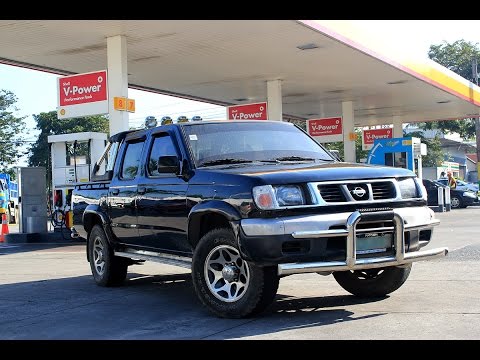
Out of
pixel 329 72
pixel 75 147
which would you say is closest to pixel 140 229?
pixel 75 147

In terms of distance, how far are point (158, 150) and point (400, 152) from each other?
71.2 feet

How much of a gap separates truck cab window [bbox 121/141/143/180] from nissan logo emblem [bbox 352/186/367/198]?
120 inches

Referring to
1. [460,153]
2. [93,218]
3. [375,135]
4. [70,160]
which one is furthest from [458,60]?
[93,218]

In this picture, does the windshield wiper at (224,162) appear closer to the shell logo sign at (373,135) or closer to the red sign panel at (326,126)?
the red sign panel at (326,126)

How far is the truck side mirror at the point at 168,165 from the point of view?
681 cm

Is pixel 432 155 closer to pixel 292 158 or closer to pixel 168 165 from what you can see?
pixel 292 158

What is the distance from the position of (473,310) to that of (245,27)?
35.4ft

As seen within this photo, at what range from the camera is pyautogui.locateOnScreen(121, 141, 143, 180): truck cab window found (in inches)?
315

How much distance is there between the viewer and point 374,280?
277 inches

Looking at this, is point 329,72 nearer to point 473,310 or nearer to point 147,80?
point 147,80

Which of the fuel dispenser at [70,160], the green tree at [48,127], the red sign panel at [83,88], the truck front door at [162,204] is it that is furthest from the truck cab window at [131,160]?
the green tree at [48,127]

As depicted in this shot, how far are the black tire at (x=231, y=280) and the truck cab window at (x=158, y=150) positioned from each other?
1.48 m

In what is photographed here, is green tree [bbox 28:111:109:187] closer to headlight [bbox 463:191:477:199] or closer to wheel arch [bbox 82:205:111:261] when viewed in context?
headlight [bbox 463:191:477:199]

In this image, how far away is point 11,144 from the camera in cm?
5716
